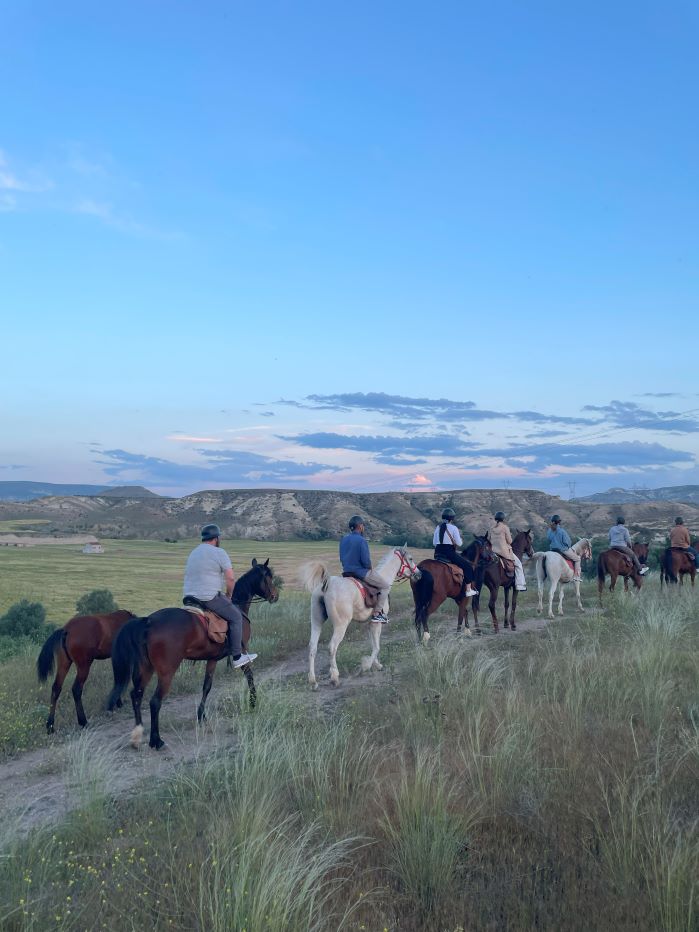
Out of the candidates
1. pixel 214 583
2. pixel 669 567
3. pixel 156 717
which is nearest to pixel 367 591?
pixel 214 583

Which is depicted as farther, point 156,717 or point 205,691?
point 205,691

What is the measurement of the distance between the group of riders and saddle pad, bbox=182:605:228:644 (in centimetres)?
8

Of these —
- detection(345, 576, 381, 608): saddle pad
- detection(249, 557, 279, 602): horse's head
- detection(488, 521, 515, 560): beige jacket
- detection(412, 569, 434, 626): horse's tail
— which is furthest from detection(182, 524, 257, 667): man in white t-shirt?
detection(488, 521, 515, 560): beige jacket

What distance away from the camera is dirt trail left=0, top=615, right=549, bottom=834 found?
5.70 metres

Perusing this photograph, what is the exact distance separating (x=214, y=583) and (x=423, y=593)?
6469 millimetres

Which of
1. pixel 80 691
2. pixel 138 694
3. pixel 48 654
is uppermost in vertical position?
pixel 48 654

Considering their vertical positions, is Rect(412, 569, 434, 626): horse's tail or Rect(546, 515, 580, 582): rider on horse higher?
Rect(546, 515, 580, 582): rider on horse

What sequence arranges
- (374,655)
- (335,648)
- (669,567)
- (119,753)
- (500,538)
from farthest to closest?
(669,567) → (500,538) → (374,655) → (335,648) → (119,753)

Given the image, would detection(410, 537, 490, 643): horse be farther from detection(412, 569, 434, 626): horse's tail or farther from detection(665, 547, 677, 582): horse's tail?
A: detection(665, 547, 677, 582): horse's tail

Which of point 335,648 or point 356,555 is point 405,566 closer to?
point 356,555

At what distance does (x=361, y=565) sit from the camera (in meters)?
11.6

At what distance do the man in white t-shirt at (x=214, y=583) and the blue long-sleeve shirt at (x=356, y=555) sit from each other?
2948mm

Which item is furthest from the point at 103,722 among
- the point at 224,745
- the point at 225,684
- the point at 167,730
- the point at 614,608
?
the point at 614,608

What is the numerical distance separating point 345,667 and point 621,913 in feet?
28.4
